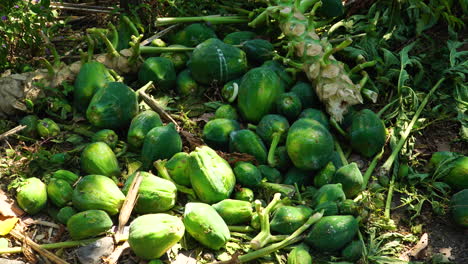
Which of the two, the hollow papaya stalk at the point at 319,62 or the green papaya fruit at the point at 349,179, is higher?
the hollow papaya stalk at the point at 319,62

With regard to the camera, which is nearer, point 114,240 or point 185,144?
point 114,240

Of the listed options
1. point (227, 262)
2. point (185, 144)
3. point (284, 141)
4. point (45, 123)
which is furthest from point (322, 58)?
point (45, 123)

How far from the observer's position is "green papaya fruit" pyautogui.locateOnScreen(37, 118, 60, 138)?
170 inches

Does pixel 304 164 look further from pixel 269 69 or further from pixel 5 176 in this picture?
pixel 5 176

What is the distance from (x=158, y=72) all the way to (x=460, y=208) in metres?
2.73

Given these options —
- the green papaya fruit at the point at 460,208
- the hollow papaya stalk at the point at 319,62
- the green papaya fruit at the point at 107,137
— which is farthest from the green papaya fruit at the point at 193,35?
the green papaya fruit at the point at 460,208

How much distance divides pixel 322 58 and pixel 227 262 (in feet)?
6.57

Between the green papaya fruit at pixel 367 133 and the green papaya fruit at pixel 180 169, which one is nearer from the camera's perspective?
the green papaya fruit at pixel 180 169

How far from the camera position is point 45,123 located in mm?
4344

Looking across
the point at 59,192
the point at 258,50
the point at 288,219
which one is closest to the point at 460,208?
the point at 288,219

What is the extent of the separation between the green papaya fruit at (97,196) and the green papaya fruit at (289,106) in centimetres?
147

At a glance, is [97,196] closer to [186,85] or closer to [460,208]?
[186,85]

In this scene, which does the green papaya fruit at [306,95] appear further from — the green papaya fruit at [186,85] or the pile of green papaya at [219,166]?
the green papaya fruit at [186,85]

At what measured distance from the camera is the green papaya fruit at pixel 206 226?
11.2ft
